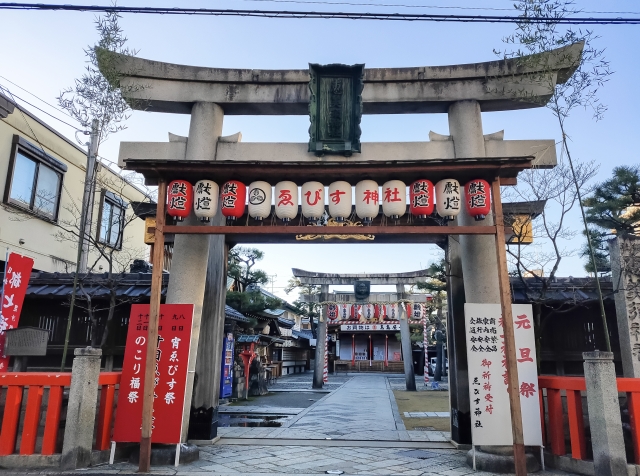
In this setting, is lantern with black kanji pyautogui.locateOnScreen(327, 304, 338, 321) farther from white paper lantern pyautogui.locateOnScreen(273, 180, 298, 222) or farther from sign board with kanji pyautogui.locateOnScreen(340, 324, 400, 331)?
white paper lantern pyautogui.locateOnScreen(273, 180, 298, 222)

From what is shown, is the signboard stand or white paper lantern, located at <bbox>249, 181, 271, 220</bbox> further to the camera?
white paper lantern, located at <bbox>249, 181, 271, 220</bbox>

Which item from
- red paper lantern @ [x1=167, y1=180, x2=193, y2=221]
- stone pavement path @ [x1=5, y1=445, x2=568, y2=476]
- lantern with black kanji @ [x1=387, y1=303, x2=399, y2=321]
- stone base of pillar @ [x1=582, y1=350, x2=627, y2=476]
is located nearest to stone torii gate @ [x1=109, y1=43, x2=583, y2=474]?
red paper lantern @ [x1=167, y1=180, x2=193, y2=221]

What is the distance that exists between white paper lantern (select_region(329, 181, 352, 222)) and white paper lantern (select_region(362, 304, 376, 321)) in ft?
70.1

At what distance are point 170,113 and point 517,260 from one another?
771cm

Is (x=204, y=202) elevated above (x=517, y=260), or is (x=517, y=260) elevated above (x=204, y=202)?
(x=204, y=202)

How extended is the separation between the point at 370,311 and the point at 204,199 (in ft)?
73.5

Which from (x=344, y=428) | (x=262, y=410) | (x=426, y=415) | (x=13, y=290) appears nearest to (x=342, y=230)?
(x=344, y=428)

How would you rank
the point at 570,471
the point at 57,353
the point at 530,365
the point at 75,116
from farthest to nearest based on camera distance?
the point at 57,353, the point at 75,116, the point at 530,365, the point at 570,471

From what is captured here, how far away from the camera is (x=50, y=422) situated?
6.84 meters

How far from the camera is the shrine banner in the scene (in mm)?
7156

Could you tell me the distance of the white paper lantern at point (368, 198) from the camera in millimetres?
7797

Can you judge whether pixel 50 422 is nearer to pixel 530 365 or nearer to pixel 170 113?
pixel 170 113

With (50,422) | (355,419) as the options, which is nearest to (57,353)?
(50,422)

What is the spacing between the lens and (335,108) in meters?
8.97
